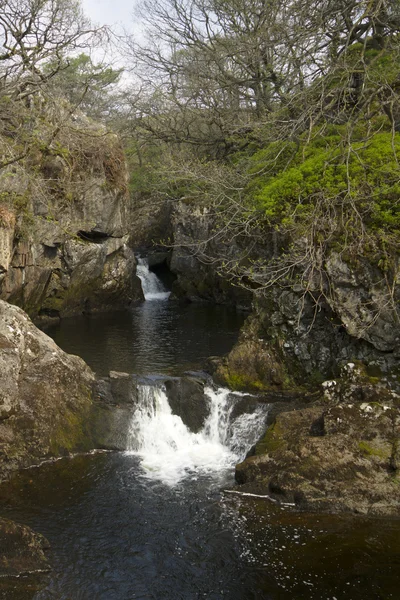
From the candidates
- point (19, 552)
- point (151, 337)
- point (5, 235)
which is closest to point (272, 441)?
point (19, 552)

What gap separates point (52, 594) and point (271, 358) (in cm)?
684

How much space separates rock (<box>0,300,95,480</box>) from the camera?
32.4 feet

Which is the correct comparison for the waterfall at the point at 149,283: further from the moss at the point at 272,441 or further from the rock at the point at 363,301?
the moss at the point at 272,441

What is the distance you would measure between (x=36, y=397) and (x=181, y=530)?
4351 millimetres

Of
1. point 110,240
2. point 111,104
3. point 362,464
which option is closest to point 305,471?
point 362,464

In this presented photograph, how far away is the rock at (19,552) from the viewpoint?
660cm

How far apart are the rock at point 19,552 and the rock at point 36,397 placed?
7.80 ft

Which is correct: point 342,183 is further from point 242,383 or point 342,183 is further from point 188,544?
point 188,544

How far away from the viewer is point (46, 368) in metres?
11.1

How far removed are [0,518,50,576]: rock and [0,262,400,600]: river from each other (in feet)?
0.57

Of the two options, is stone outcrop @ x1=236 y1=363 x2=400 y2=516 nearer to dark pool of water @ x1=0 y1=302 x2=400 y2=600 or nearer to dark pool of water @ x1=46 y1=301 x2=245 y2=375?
dark pool of water @ x1=0 y1=302 x2=400 y2=600

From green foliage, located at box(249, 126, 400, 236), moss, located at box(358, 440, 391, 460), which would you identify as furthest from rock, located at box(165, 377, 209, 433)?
green foliage, located at box(249, 126, 400, 236)

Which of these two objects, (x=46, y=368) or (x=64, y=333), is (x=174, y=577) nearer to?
(x=46, y=368)

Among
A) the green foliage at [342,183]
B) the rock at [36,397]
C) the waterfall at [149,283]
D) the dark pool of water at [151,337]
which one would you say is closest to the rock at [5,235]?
the dark pool of water at [151,337]
